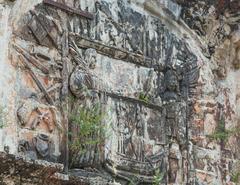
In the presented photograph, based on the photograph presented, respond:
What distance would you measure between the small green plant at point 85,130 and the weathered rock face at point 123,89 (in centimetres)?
1

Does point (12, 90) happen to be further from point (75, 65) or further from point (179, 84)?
point (179, 84)

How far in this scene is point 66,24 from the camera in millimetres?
7746

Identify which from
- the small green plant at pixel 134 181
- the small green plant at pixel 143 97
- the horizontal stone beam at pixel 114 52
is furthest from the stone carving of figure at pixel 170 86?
the small green plant at pixel 134 181

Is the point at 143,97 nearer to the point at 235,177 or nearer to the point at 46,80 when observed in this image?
the point at 46,80

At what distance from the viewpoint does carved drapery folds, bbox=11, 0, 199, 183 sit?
7273 mm

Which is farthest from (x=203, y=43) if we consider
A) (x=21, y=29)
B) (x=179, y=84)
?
(x=21, y=29)

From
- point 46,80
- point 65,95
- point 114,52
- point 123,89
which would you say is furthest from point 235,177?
point 46,80

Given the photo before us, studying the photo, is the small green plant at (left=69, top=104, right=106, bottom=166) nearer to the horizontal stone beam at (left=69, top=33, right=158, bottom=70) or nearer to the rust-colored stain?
the rust-colored stain

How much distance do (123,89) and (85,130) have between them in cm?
89

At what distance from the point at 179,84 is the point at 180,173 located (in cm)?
104

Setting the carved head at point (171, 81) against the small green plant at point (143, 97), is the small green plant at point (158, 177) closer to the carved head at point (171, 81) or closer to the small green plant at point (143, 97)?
the small green plant at point (143, 97)

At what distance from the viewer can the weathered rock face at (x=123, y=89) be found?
23.5 feet

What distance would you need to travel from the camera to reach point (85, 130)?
7426mm

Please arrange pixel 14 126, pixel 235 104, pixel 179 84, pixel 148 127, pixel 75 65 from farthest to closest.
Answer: pixel 235 104, pixel 179 84, pixel 148 127, pixel 75 65, pixel 14 126
